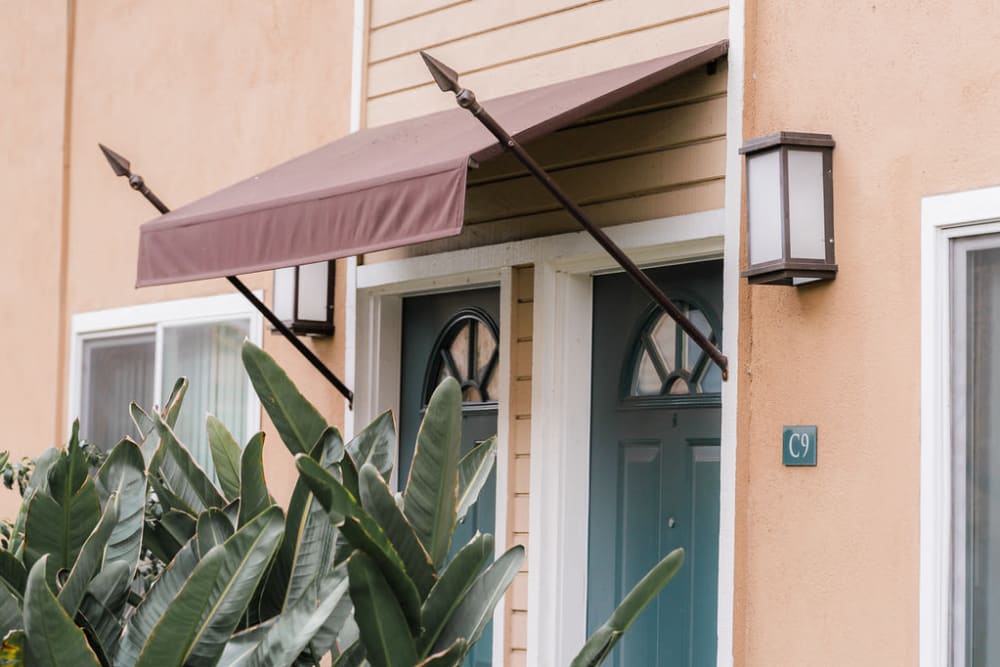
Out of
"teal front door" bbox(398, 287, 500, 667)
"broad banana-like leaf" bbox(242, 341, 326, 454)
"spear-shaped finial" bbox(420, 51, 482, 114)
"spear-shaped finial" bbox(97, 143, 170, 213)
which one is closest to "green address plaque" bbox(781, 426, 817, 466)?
"spear-shaped finial" bbox(420, 51, 482, 114)

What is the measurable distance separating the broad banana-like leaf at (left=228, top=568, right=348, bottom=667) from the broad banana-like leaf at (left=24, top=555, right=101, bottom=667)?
0.28 meters

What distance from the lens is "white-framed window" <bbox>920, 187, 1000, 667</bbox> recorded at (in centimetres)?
415

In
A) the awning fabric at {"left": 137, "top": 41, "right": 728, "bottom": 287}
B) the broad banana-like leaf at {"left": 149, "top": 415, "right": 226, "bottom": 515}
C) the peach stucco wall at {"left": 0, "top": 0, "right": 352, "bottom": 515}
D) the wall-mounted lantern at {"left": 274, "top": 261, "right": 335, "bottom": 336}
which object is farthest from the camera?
the peach stucco wall at {"left": 0, "top": 0, "right": 352, "bottom": 515}

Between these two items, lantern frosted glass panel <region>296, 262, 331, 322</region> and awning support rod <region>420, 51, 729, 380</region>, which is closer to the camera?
awning support rod <region>420, 51, 729, 380</region>

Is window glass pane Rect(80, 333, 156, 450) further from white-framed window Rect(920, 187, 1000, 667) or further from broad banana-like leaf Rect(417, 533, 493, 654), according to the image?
broad banana-like leaf Rect(417, 533, 493, 654)

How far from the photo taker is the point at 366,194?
486cm

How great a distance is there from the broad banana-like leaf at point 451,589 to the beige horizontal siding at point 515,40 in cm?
312

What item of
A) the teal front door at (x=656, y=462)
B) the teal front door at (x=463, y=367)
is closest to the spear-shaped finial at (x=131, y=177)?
the teal front door at (x=463, y=367)

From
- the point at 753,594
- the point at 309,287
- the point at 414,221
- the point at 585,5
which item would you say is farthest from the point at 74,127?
the point at 753,594

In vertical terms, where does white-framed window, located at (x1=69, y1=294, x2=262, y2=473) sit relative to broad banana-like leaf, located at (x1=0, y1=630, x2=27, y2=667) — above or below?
above

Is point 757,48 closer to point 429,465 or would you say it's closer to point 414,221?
point 414,221

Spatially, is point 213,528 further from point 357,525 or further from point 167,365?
point 167,365

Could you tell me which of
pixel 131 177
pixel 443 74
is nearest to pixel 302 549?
pixel 443 74

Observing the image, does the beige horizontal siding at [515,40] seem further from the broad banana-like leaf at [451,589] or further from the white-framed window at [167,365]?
the broad banana-like leaf at [451,589]
